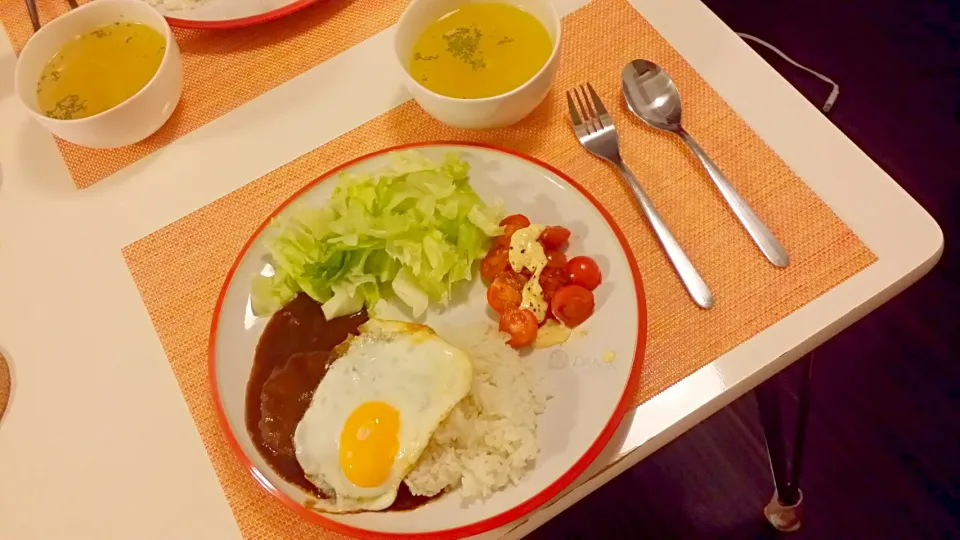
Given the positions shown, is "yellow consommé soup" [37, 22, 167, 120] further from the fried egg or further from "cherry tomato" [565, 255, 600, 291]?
"cherry tomato" [565, 255, 600, 291]

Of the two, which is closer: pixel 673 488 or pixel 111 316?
pixel 111 316

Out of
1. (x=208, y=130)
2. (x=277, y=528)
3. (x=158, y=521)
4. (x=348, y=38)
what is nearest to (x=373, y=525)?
(x=277, y=528)

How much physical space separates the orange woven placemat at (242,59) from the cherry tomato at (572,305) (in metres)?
0.74

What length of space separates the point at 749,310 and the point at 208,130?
3.32ft

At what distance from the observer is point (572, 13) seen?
1422 mm

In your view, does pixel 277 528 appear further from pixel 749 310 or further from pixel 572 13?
pixel 572 13

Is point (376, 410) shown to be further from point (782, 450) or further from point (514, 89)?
point (782, 450)

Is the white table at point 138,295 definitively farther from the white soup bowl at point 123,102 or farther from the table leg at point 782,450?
the table leg at point 782,450

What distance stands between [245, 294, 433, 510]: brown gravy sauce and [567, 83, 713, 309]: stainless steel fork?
466 mm

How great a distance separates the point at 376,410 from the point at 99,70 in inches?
33.4

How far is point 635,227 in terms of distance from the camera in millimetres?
1180

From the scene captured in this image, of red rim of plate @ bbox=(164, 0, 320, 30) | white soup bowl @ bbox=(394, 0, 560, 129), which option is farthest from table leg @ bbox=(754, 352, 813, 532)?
red rim of plate @ bbox=(164, 0, 320, 30)

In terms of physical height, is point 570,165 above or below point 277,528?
above

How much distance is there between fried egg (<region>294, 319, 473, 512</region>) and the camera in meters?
0.98
